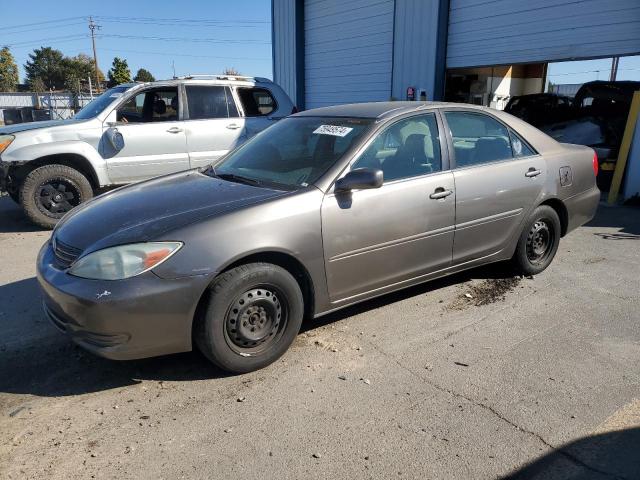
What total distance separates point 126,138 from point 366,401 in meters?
5.45

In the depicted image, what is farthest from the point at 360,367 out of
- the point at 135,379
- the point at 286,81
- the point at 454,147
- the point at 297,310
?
the point at 286,81

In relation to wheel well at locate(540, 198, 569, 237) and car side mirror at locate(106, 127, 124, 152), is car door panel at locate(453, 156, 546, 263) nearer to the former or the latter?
wheel well at locate(540, 198, 569, 237)

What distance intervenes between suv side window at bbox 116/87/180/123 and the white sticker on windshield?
13.3 feet

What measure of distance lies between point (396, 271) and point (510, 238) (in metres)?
1.35

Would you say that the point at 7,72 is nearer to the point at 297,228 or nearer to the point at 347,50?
the point at 347,50

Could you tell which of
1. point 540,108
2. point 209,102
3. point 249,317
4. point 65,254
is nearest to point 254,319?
point 249,317

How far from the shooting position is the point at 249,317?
123 inches

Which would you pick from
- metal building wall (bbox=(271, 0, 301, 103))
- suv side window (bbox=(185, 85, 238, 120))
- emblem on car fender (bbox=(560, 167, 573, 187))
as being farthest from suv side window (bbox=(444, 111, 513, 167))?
metal building wall (bbox=(271, 0, 301, 103))

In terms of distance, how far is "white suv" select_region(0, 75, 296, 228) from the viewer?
6516 millimetres

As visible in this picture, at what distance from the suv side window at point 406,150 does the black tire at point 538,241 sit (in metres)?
1.26

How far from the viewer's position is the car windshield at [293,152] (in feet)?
11.8

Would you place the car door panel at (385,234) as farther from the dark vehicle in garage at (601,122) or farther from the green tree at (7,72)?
the green tree at (7,72)

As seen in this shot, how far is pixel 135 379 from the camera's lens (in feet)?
10.4

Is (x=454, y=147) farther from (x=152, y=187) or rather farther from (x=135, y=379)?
(x=135, y=379)
